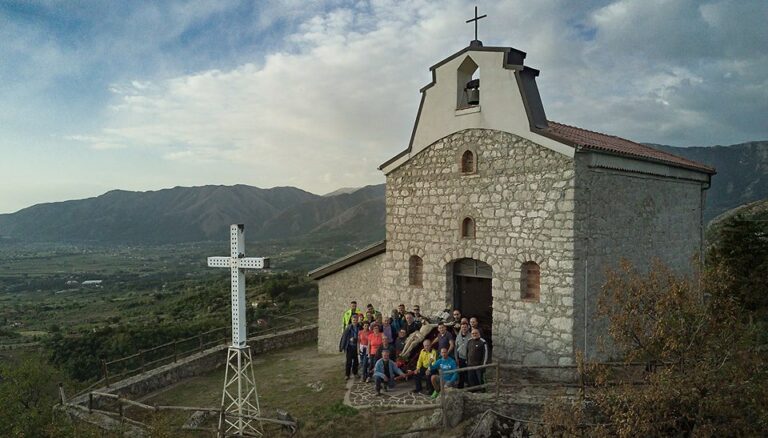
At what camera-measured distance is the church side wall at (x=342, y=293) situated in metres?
16.0

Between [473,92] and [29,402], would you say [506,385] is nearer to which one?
[473,92]

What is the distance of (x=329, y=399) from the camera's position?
11586 millimetres

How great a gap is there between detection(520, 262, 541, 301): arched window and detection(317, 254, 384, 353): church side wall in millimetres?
4901

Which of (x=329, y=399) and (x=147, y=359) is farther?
(x=147, y=359)

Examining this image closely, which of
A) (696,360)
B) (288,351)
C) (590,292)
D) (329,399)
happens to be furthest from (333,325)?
(696,360)

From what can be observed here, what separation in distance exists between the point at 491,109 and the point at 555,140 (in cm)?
195

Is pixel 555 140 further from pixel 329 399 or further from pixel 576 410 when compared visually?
pixel 329 399

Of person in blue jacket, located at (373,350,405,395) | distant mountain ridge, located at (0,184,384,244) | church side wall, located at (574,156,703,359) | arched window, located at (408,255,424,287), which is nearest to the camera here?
church side wall, located at (574,156,703,359)

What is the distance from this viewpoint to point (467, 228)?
12.9 meters

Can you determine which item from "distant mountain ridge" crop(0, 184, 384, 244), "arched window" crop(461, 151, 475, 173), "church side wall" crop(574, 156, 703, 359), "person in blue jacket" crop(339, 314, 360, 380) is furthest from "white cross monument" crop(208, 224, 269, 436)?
"distant mountain ridge" crop(0, 184, 384, 244)

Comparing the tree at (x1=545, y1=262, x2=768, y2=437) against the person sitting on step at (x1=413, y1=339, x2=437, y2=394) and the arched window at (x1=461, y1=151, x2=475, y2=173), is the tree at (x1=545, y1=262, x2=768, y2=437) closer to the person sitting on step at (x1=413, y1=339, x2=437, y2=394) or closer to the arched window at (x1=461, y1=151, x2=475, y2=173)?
the person sitting on step at (x1=413, y1=339, x2=437, y2=394)

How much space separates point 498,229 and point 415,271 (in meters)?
3.04

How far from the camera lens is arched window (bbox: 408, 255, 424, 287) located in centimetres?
1410

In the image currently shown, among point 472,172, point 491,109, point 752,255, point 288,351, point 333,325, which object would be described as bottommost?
point 288,351
